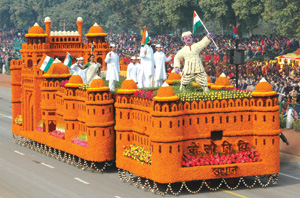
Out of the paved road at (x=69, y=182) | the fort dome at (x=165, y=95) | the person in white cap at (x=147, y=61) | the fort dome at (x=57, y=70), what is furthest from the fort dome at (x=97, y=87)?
the person in white cap at (x=147, y=61)

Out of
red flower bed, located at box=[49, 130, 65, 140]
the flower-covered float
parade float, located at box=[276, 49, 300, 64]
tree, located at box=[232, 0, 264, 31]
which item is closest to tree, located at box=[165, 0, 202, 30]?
tree, located at box=[232, 0, 264, 31]

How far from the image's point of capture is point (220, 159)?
83.8 feet

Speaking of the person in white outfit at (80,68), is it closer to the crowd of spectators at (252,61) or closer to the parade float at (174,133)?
the parade float at (174,133)

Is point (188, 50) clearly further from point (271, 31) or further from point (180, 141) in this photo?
point (271, 31)

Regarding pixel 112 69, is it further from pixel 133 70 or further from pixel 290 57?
pixel 290 57

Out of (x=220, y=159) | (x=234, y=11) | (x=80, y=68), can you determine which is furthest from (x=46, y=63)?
(x=234, y=11)

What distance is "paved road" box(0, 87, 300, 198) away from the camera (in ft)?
83.0

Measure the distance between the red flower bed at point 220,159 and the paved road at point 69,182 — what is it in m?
0.94

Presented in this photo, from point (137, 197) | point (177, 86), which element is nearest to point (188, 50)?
point (177, 86)

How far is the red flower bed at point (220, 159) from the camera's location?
2513cm

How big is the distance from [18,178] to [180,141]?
22.5 feet

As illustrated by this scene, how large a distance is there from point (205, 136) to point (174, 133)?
4.55 feet

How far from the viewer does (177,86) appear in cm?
3047

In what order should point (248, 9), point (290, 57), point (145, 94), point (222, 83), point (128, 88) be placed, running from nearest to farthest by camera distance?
point (145, 94)
point (128, 88)
point (222, 83)
point (290, 57)
point (248, 9)
